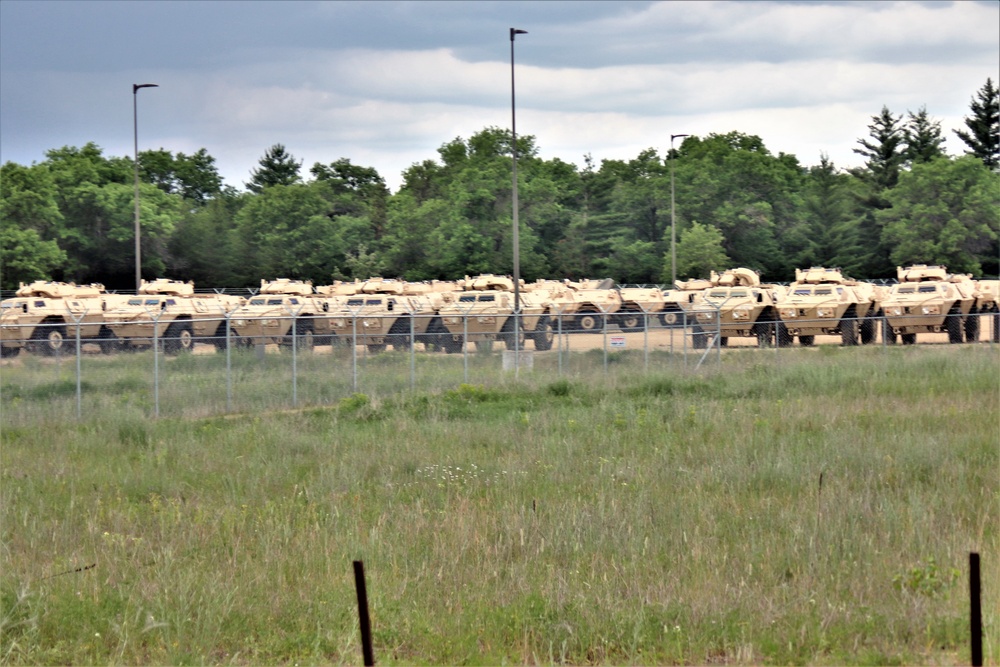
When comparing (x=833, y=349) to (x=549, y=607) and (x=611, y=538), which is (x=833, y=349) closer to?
(x=611, y=538)

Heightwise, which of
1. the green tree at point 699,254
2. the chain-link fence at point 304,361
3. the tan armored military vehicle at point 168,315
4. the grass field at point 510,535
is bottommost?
the grass field at point 510,535

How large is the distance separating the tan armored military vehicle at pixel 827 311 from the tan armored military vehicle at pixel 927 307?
0.73 m

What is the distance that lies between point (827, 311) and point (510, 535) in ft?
94.2

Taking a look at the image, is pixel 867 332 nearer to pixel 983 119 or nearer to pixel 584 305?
pixel 584 305

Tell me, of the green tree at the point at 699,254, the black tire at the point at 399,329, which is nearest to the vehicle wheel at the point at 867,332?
the black tire at the point at 399,329

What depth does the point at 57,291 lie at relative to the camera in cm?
4256

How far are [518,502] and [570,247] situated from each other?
6621cm

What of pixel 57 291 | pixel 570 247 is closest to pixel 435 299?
pixel 57 291

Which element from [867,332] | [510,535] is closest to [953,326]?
[867,332]

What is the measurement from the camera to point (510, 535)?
34.2 ft

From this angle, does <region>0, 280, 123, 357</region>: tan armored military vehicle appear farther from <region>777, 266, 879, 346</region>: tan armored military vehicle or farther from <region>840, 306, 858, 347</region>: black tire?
<region>840, 306, 858, 347</region>: black tire

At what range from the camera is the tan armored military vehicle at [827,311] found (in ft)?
121

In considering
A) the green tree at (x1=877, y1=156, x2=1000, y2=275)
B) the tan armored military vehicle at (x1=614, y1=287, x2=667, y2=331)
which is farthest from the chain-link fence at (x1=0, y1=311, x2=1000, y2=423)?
the green tree at (x1=877, y1=156, x2=1000, y2=275)

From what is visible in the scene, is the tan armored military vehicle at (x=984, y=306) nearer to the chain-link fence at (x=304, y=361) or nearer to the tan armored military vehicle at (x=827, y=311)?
the chain-link fence at (x=304, y=361)
